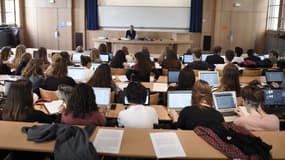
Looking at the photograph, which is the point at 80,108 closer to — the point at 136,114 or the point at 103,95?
the point at 136,114

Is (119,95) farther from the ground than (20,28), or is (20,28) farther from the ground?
(20,28)

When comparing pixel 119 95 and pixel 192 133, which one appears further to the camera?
pixel 119 95

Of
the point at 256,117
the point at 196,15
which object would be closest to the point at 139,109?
the point at 256,117

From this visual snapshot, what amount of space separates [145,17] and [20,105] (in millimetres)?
11317

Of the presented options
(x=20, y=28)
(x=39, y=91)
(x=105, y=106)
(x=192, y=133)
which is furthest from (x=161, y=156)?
(x=20, y=28)

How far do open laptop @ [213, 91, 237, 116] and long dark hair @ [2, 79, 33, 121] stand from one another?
224 centimetres

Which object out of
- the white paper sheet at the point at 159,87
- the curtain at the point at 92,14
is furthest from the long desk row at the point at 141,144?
the curtain at the point at 92,14

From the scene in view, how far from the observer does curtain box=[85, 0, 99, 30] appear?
14.1m

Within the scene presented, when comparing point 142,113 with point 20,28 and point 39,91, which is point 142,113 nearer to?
point 39,91

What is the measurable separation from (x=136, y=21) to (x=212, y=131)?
11.8 metres

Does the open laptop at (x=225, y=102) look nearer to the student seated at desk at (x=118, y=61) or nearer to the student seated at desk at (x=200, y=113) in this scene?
the student seated at desk at (x=200, y=113)

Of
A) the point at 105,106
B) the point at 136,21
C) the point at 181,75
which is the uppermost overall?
the point at 136,21

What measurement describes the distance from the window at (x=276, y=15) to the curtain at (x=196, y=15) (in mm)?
2927

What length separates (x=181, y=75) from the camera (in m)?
4.60
